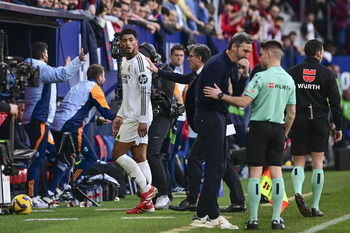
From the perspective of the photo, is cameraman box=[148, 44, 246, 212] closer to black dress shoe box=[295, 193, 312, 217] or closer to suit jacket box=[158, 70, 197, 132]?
suit jacket box=[158, 70, 197, 132]

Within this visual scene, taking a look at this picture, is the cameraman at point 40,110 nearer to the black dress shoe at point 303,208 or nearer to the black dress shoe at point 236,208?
the black dress shoe at point 236,208

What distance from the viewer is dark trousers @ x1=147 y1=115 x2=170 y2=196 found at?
12.5 metres

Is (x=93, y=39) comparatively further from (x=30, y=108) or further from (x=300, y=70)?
(x=300, y=70)

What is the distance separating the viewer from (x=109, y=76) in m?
16.1

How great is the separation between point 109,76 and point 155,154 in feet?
12.7

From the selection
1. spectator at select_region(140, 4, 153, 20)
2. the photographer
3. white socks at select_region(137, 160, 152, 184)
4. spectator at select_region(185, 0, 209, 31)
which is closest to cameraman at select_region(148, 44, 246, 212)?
white socks at select_region(137, 160, 152, 184)

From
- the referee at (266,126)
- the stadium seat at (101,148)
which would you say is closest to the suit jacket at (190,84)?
the referee at (266,126)

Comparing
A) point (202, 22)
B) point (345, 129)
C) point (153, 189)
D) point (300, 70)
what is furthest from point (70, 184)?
point (345, 129)

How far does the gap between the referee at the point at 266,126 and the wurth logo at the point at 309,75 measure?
157cm

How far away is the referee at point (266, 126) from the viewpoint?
9.54 m

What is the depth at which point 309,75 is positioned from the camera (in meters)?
11.3

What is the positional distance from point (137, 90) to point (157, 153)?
1343 mm

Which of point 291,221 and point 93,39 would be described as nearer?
point 291,221

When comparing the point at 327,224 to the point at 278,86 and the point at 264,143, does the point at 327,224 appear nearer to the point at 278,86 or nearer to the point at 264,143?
the point at 264,143
